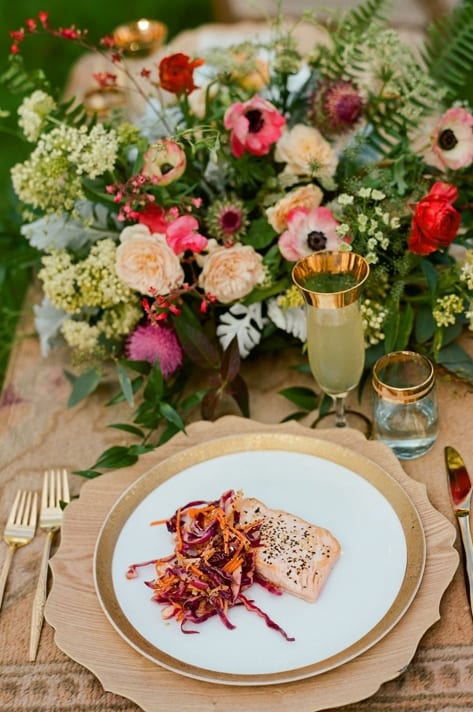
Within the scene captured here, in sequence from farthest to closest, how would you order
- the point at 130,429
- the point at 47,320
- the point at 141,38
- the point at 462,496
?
the point at 141,38 → the point at 47,320 → the point at 130,429 → the point at 462,496

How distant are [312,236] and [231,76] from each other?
1.68ft

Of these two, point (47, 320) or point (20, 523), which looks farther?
point (47, 320)

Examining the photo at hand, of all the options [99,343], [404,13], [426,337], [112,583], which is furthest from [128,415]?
[404,13]

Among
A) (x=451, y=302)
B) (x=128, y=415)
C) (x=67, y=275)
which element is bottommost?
(x=128, y=415)

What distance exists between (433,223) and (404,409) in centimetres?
30

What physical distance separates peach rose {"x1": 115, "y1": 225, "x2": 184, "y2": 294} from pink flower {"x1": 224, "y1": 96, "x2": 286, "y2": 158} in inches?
9.5

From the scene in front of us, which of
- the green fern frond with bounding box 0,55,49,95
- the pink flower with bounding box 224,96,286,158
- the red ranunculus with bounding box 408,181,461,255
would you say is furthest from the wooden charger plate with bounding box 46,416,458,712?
the green fern frond with bounding box 0,55,49,95

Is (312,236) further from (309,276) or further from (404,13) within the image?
(404,13)

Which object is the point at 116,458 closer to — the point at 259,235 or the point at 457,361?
the point at 259,235

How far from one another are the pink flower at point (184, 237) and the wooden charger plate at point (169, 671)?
1.36 ft

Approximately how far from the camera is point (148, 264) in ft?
4.76

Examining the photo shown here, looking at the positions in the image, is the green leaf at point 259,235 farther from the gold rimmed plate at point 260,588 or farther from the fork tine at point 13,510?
the fork tine at point 13,510

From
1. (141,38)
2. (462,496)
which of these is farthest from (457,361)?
(141,38)

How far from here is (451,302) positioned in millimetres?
1438
